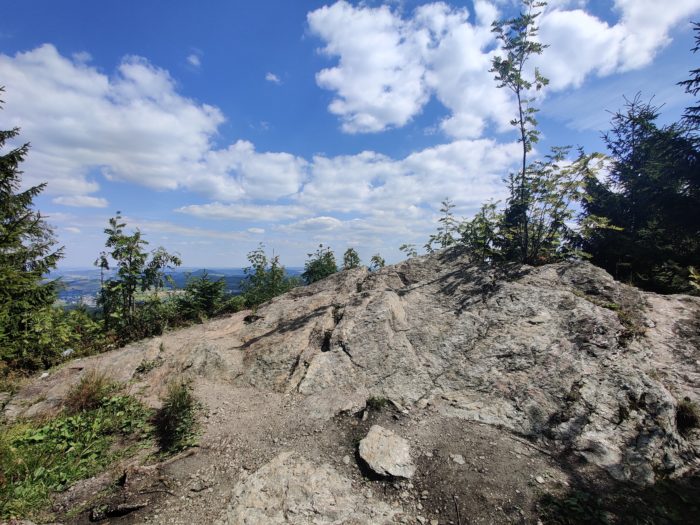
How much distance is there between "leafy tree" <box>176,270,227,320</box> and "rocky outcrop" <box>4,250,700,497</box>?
5.84 ft

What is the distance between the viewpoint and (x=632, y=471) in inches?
178

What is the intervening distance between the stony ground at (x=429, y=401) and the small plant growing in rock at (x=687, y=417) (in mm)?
135

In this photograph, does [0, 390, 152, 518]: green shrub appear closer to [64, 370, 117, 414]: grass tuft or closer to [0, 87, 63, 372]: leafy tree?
[64, 370, 117, 414]: grass tuft

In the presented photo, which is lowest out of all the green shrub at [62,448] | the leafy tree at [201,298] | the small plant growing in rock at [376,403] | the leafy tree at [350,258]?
the green shrub at [62,448]

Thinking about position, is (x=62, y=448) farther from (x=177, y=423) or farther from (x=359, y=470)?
(x=359, y=470)

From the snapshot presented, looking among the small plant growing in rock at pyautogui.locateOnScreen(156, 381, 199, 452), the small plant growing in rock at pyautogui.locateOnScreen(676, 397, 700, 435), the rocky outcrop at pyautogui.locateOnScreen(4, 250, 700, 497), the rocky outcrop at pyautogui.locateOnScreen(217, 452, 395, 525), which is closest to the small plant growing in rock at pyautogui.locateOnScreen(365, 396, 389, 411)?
the rocky outcrop at pyautogui.locateOnScreen(4, 250, 700, 497)

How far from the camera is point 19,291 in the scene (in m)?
9.05

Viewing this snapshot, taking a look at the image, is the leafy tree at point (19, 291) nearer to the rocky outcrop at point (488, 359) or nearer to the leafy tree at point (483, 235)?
the rocky outcrop at point (488, 359)

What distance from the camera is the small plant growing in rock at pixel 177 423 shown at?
217 inches

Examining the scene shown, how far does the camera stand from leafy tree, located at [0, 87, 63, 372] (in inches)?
334

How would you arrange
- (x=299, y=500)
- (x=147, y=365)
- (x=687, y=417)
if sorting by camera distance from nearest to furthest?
(x=299, y=500) → (x=687, y=417) → (x=147, y=365)

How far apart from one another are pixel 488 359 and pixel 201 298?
34.7 ft

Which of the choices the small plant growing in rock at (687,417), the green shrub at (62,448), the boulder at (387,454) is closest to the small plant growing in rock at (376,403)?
the boulder at (387,454)

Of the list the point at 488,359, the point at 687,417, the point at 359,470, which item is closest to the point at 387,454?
the point at 359,470
